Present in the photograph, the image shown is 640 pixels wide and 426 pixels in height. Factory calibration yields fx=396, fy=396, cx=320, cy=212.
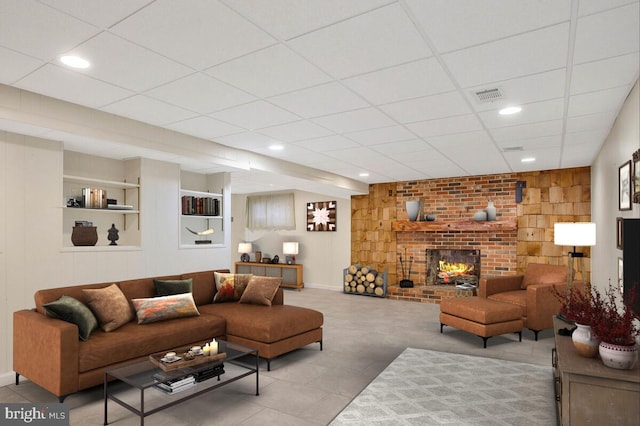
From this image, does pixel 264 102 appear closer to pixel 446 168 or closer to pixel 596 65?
pixel 596 65

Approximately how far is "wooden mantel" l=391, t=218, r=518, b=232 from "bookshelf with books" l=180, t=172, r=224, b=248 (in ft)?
11.6

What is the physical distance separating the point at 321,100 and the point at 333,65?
2.15ft

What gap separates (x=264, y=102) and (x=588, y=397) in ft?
9.38

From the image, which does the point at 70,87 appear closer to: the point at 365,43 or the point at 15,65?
the point at 15,65

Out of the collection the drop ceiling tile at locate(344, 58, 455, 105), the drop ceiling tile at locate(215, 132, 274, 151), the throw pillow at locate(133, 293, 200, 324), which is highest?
→ the drop ceiling tile at locate(344, 58, 455, 105)

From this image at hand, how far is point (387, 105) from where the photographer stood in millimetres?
3271

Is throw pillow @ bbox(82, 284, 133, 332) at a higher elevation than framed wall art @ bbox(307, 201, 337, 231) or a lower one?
lower

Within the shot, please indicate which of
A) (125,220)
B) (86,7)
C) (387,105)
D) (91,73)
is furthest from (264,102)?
(125,220)

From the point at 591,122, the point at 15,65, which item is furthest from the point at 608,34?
the point at 15,65

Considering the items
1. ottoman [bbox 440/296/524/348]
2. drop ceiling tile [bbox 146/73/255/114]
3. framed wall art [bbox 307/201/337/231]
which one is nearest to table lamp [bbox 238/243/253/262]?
framed wall art [bbox 307/201/337/231]

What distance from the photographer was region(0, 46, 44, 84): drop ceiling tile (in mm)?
2389

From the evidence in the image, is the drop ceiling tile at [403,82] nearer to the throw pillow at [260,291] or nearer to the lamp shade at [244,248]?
the throw pillow at [260,291]

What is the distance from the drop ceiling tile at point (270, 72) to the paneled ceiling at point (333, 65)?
0.04ft

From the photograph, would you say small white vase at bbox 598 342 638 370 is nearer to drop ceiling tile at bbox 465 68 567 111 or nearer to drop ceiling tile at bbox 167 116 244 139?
drop ceiling tile at bbox 465 68 567 111
